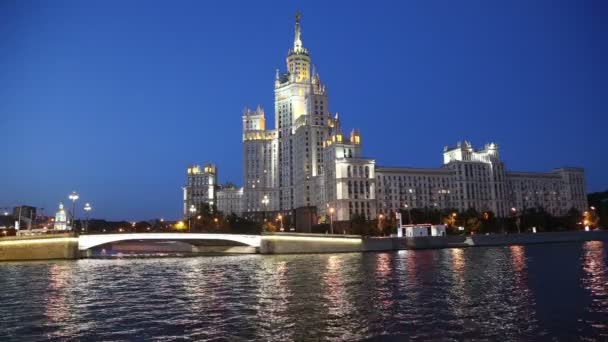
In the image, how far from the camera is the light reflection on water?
87.9 feet

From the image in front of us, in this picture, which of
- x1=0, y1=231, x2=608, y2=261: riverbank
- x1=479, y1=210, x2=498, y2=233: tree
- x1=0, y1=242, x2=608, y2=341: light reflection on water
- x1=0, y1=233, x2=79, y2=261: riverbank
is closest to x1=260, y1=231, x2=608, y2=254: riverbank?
x1=0, y1=231, x2=608, y2=261: riverbank

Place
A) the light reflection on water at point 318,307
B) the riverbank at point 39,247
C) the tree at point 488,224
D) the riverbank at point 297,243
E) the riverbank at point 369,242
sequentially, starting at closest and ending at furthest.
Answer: the light reflection on water at point 318,307 → the riverbank at point 39,247 → the riverbank at point 297,243 → the riverbank at point 369,242 → the tree at point 488,224

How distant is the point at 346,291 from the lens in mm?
42781

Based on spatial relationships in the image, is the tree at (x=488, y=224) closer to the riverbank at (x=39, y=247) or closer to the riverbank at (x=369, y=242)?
the riverbank at (x=369, y=242)

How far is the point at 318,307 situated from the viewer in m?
34.4

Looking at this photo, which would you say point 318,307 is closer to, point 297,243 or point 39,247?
point 297,243

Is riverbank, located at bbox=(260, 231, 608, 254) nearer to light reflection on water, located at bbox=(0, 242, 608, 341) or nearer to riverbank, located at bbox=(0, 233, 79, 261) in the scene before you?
riverbank, located at bbox=(0, 233, 79, 261)

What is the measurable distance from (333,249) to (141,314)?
88275 millimetres

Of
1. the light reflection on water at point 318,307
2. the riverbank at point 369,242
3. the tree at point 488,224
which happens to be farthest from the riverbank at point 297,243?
the light reflection on water at point 318,307

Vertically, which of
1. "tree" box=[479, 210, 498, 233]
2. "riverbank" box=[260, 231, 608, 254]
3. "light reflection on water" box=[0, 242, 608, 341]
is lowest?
"light reflection on water" box=[0, 242, 608, 341]

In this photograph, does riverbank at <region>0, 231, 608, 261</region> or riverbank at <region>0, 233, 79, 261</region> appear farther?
riverbank at <region>0, 231, 608, 261</region>

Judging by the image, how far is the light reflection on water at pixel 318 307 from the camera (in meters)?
26.8

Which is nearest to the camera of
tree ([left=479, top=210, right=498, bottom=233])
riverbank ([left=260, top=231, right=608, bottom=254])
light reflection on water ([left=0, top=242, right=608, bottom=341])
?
light reflection on water ([left=0, top=242, right=608, bottom=341])

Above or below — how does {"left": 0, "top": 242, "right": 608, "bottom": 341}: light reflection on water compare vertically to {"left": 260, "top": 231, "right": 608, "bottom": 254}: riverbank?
below
